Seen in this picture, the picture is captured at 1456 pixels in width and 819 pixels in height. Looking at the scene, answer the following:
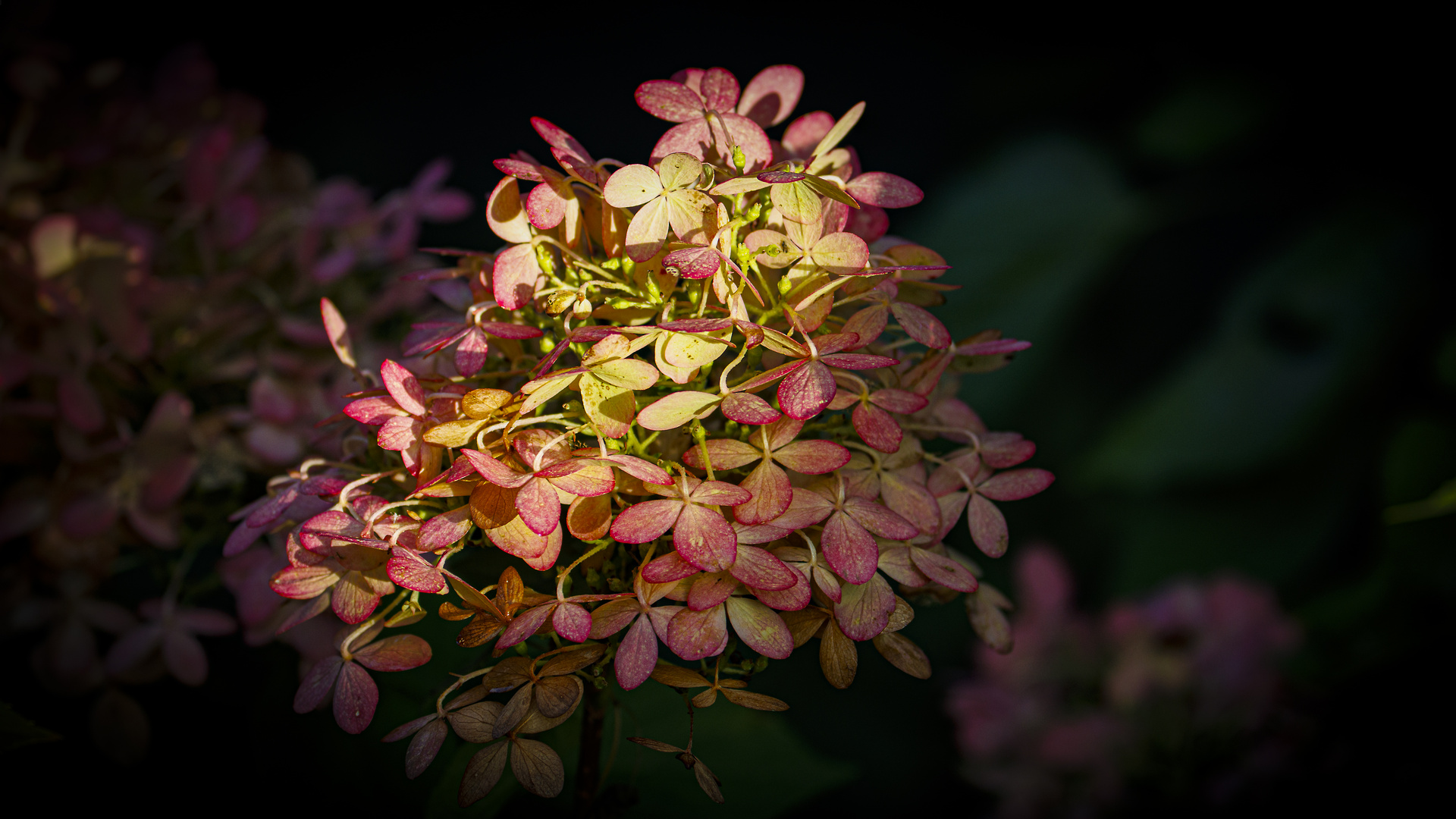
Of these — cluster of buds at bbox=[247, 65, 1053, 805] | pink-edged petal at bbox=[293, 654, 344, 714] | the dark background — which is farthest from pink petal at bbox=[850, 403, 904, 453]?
the dark background

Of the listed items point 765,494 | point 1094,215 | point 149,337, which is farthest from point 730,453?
point 1094,215

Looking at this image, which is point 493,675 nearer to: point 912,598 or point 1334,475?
point 912,598

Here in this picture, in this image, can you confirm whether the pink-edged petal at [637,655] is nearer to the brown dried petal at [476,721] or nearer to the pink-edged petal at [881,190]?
the brown dried petal at [476,721]

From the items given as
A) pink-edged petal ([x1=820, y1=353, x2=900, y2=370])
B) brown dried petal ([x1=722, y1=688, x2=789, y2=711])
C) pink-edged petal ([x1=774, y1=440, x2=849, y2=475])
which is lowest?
brown dried petal ([x1=722, y1=688, x2=789, y2=711])

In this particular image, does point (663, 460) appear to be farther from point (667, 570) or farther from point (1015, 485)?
point (1015, 485)

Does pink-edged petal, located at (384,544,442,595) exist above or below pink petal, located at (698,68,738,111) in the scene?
below

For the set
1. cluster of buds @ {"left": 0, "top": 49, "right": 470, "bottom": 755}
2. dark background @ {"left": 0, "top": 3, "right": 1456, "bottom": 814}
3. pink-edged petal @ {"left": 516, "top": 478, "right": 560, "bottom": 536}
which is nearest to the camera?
pink-edged petal @ {"left": 516, "top": 478, "right": 560, "bottom": 536}

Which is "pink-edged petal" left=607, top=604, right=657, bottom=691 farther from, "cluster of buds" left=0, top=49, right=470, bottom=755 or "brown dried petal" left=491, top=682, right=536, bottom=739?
"cluster of buds" left=0, top=49, right=470, bottom=755
